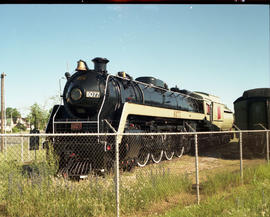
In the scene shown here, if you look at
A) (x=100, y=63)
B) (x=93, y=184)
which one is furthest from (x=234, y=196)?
(x=100, y=63)

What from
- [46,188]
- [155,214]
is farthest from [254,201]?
[46,188]

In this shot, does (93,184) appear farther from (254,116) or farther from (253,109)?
(253,109)

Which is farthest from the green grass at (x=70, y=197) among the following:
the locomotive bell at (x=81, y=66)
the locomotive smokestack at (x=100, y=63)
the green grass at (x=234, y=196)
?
the locomotive smokestack at (x=100, y=63)

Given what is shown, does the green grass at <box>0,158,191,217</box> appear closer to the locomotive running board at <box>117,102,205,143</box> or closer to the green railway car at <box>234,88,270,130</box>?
the locomotive running board at <box>117,102,205,143</box>

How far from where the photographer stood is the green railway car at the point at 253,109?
12280 mm

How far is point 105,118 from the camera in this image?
7.73 metres

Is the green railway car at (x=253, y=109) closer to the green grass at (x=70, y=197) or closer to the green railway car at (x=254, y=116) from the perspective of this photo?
the green railway car at (x=254, y=116)

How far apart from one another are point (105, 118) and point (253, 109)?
889cm

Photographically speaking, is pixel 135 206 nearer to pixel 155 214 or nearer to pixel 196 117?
pixel 155 214

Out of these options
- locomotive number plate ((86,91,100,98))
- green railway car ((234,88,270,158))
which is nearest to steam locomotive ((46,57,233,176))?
locomotive number plate ((86,91,100,98))

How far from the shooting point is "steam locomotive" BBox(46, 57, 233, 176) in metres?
7.00

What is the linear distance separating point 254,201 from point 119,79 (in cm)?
600

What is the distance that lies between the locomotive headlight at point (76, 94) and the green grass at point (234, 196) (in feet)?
15.0

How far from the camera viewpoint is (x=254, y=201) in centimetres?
430
